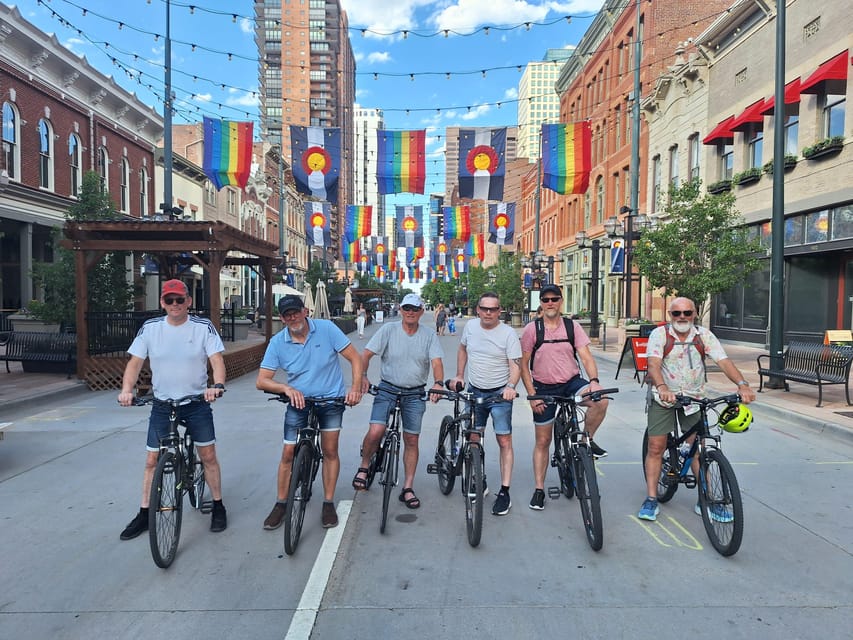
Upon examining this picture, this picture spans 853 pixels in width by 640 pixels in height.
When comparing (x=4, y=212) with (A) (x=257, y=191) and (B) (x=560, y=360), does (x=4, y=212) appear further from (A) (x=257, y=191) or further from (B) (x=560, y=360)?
(A) (x=257, y=191)

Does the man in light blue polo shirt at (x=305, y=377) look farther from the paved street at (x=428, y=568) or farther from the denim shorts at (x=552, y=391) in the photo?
the denim shorts at (x=552, y=391)

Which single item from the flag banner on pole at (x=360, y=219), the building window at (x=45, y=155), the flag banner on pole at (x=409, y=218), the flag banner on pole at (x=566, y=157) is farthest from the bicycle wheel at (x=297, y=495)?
the flag banner on pole at (x=409, y=218)

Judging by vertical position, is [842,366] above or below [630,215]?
below

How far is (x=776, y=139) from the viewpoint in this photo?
11938mm

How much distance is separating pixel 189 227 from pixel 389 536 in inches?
393

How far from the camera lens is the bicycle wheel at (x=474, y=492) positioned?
170 inches

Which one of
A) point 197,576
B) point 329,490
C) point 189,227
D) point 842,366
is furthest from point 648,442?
point 189,227

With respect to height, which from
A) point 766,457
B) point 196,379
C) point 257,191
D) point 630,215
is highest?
point 257,191

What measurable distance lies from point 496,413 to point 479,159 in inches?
588

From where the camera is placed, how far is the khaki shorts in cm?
481

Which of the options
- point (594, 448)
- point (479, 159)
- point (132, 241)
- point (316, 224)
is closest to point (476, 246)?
point (316, 224)

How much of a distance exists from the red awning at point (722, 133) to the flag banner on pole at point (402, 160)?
34.3 feet

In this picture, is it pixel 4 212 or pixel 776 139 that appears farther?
pixel 4 212

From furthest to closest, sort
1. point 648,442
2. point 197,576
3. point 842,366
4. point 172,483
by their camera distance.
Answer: point 842,366 → point 648,442 → point 172,483 → point 197,576
